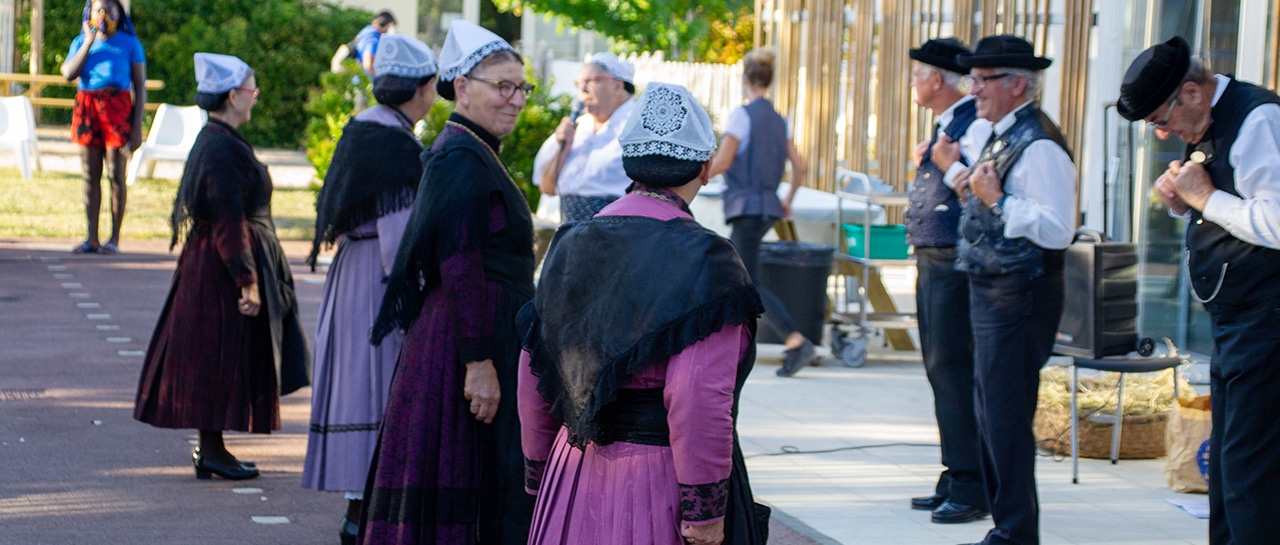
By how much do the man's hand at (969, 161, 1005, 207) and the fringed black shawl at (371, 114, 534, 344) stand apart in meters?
1.55

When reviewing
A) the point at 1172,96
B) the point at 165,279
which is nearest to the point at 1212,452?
the point at 1172,96

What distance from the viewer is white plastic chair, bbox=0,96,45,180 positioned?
16719 mm

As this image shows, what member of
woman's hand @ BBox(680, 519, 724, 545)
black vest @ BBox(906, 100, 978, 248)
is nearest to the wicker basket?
black vest @ BBox(906, 100, 978, 248)

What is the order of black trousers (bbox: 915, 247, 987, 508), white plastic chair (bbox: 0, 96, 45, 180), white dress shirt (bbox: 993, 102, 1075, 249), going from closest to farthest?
white dress shirt (bbox: 993, 102, 1075, 249) → black trousers (bbox: 915, 247, 987, 508) → white plastic chair (bbox: 0, 96, 45, 180)

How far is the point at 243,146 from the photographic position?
6207 millimetres

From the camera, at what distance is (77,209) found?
49.1ft

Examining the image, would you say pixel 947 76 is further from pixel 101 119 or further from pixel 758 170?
pixel 101 119

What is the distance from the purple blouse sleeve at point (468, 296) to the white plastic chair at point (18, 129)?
1396cm

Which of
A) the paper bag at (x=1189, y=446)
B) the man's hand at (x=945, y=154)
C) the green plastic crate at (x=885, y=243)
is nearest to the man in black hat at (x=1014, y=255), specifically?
the man's hand at (x=945, y=154)

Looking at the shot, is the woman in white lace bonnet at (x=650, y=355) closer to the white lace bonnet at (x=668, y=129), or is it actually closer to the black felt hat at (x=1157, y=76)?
the white lace bonnet at (x=668, y=129)

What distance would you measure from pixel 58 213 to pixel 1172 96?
12649 millimetres

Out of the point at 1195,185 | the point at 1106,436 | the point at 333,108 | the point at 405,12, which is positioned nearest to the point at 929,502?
the point at 1106,436

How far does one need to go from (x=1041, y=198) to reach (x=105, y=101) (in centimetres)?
980

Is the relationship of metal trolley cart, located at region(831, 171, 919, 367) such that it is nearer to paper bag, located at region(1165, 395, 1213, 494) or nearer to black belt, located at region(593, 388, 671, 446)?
paper bag, located at region(1165, 395, 1213, 494)
